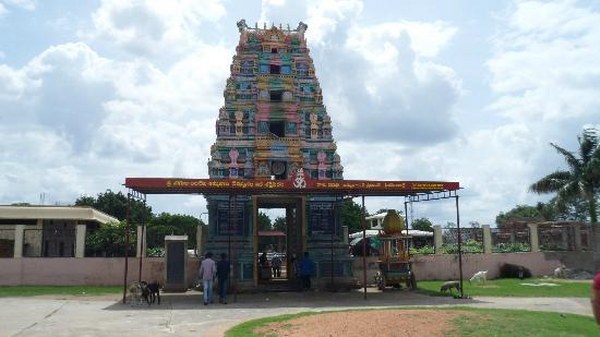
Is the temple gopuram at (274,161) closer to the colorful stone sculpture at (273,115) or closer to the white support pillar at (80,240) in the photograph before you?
the colorful stone sculpture at (273,115)

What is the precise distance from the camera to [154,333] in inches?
479

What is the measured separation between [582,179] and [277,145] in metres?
17.1

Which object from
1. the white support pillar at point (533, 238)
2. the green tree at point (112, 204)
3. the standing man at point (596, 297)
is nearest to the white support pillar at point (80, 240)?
the white support pillar at point (533, 238)

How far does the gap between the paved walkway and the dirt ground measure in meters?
1.62

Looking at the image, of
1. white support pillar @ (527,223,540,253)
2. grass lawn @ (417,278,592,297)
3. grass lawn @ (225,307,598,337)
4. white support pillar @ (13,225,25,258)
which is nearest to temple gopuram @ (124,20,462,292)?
grass lawn @ (417,278,592,297)

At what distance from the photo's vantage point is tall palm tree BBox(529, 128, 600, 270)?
31.0 metres

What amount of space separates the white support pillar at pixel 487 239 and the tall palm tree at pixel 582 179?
217 inches

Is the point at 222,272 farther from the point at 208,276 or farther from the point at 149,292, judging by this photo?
the point at 149,292

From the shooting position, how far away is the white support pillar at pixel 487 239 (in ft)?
94.6

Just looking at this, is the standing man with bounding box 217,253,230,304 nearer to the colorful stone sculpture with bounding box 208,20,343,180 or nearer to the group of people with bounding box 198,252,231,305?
the group of people with bounding box 198,252,231,305

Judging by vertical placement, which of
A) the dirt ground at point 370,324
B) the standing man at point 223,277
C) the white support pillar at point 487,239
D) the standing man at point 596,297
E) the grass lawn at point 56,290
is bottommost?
the dirt ground at point 370,324

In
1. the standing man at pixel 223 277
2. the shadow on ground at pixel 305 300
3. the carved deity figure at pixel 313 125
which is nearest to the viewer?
the shadow on ground at pixel 305 300

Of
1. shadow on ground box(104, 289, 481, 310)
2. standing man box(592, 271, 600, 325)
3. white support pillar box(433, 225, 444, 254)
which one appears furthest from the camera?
white support pillar box(433, 225, 444, 254)

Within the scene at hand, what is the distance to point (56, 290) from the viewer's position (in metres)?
22.7
